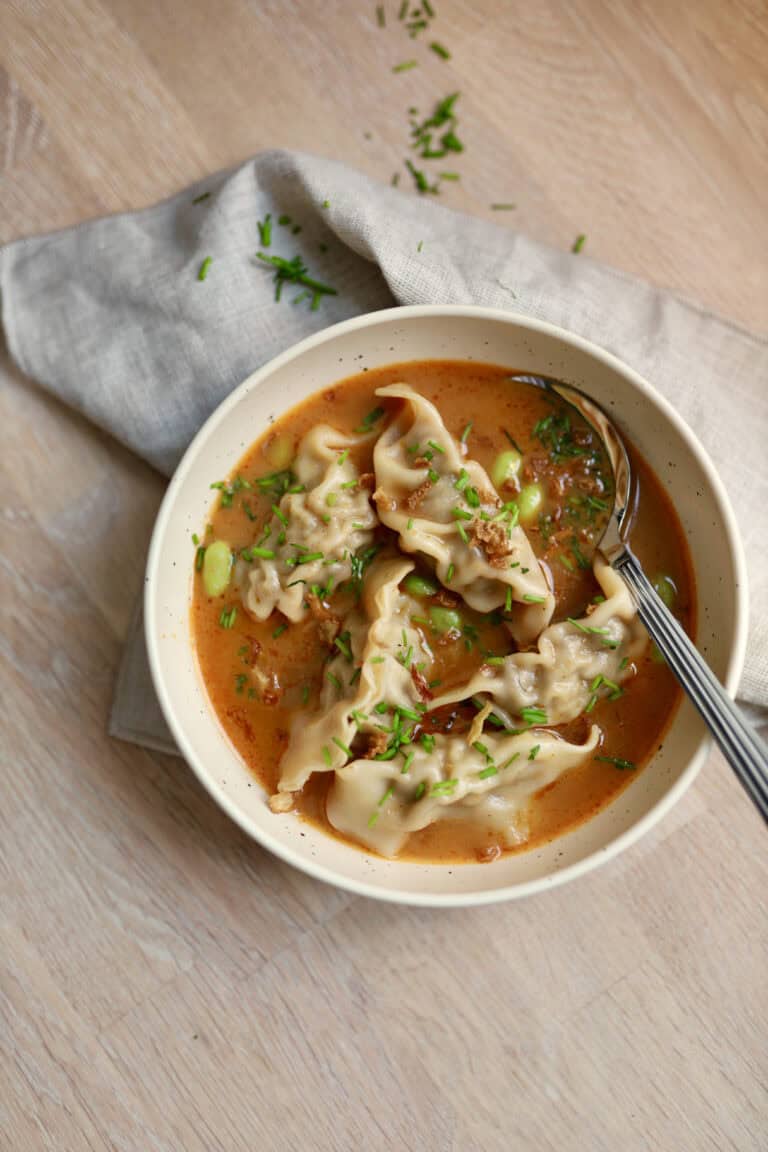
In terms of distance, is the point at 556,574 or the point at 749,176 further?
the point at 749,176

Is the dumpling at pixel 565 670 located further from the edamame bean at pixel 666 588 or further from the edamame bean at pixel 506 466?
Result: the edamame bean at pixel 506 466

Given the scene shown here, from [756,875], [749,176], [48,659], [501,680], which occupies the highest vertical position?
[749,176]

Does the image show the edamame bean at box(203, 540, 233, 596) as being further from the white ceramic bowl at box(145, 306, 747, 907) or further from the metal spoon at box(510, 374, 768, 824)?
the metal spoon at box(510, 374, 768, 824)

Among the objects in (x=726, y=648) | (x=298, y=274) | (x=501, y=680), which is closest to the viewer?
(x=726, y=648)

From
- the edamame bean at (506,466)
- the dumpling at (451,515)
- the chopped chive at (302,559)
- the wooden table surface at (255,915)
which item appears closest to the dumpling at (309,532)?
the chopped chive at (302,559)

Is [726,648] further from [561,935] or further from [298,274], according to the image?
[298,274]

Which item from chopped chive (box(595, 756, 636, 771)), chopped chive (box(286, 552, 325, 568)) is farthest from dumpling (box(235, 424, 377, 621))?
chopped chive (box(595, 756, 636, 771))

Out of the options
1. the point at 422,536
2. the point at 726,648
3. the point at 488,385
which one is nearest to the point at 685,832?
the point at 726,648
